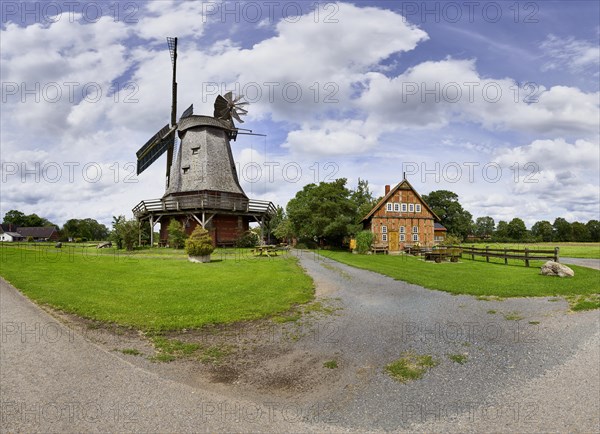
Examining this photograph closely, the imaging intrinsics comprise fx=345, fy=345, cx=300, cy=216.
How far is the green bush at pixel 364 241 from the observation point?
124ft

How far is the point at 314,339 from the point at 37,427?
5.35 m

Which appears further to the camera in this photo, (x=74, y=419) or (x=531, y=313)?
(x=531, y=313)

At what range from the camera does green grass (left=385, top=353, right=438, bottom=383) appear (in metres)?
6.32

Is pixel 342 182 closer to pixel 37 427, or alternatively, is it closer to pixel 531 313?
pixel 531 313

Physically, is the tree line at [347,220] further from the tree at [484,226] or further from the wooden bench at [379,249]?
the tree at [484,226]

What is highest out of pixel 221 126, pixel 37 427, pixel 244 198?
pixel 221 126

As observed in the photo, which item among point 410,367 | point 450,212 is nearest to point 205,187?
point 410,367

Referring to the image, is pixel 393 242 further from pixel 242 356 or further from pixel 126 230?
pixel 242 356

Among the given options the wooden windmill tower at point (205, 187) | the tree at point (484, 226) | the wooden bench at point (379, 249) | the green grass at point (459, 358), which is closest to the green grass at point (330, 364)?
the green grass at point (459, 358)

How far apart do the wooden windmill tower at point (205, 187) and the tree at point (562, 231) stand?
108m

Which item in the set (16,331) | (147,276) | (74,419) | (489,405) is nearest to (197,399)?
(74,419)

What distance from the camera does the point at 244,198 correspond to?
39.1 metres

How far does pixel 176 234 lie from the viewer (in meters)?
33.2

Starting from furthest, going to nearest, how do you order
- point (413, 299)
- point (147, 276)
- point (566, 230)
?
point (566, 230), point (147, 276), point (413, 299)
